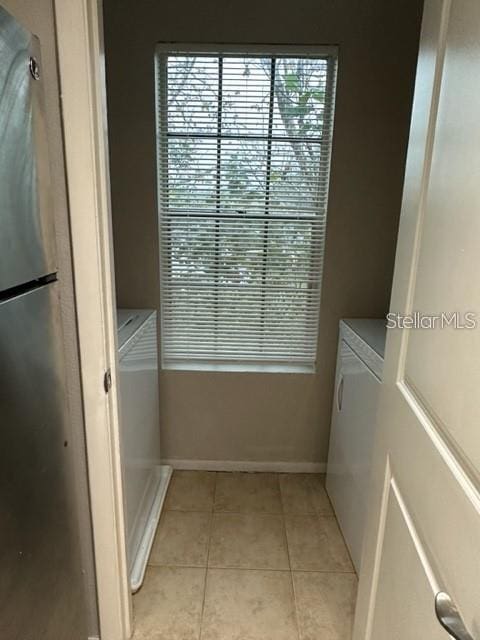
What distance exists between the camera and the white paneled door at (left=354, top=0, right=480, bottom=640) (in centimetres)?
66

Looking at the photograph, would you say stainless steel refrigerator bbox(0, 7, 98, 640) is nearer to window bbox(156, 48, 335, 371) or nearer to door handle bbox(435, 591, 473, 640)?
door handle bbox(435, 591, 473, 640)

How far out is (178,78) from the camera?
1.94 meters

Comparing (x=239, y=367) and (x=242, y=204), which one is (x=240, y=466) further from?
(x=242, y=204)

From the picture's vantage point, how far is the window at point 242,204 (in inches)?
76.7

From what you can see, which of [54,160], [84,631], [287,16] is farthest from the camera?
[287,16]

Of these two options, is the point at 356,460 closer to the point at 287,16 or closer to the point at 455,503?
the point at 455,503

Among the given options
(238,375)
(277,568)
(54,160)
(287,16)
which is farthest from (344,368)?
(287,16)

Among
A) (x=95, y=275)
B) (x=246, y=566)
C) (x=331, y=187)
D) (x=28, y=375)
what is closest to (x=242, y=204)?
(x=331, y=187)

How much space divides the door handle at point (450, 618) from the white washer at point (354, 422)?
88 centimetres

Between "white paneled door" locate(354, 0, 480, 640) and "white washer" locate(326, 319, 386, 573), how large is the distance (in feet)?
1.74

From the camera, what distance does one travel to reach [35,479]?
37.0 inches

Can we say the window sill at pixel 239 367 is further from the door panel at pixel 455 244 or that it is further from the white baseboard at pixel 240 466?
the door panel at pixel 455 244

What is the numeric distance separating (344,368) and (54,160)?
1520 mm

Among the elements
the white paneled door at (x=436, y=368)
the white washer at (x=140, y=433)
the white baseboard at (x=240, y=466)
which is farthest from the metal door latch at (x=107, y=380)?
the white baseboard at (x=240, y=466)
